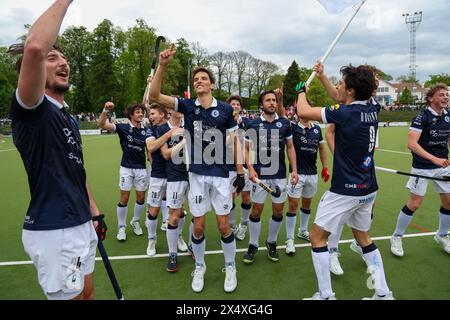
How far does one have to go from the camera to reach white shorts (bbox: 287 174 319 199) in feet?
17.8

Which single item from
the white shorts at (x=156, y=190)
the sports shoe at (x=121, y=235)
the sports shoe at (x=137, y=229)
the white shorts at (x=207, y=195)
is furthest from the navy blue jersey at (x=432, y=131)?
the sports shoe at (x=121, y=235)

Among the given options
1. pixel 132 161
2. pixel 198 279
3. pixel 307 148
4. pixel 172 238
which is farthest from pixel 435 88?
pixel 132 161

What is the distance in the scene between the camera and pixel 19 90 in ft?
6.02

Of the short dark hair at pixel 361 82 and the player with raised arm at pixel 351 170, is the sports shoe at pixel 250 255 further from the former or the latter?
the short dark hair at pixel 361 82

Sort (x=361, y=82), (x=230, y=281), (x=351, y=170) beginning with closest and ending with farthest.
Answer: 1. (x=361, y=82)
2. (x=351, y=170)
3. (x=230, y=281)

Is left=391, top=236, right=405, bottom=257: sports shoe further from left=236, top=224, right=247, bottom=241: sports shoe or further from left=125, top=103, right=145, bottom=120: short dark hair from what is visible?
left=125, top=103, right=145, bottom=120: short dark hair

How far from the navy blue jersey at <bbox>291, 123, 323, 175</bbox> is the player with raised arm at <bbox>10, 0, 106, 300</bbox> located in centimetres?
404

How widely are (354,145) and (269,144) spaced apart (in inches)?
74.6

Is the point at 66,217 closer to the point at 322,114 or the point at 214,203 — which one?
the point at 214,203

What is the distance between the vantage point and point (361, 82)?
10.9 ft

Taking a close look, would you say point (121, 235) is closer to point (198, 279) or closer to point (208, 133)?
point (198, 279)

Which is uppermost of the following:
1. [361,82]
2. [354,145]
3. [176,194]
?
[361,82]

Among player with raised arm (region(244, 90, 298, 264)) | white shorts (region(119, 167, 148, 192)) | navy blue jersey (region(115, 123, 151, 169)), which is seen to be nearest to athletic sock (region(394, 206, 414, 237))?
player with raised arm (region(244, 90, 298, 264))

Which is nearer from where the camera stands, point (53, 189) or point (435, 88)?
point (53, 189)
